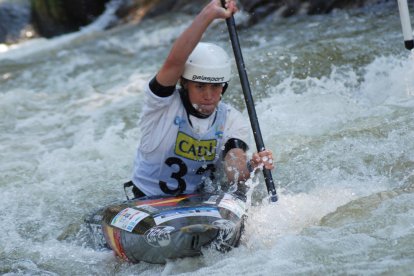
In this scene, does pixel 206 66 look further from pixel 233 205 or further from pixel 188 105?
pixel 233 205

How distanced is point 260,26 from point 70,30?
15.8 ft

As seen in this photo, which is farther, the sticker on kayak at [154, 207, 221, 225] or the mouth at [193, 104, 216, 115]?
the mouth at [193, 104, 216, 115]

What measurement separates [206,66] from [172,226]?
3.48ft

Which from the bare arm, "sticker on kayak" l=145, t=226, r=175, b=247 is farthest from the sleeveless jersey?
"sticker on kayak" l=145, t=226, r=175, b=247

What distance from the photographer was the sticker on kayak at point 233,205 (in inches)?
177

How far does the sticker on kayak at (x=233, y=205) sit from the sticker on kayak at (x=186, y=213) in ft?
0.33

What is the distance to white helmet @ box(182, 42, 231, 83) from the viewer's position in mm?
4613

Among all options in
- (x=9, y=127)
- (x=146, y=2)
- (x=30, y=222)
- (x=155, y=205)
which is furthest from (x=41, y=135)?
(x=146, y=2)

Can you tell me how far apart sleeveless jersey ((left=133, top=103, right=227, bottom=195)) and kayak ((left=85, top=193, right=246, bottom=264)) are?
211 mm

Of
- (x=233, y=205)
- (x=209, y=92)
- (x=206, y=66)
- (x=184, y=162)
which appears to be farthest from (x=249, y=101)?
(x=233, y=205)

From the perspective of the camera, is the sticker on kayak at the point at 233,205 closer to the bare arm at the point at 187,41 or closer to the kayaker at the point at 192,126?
the kayaker at the point at 192,126

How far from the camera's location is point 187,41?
433cm

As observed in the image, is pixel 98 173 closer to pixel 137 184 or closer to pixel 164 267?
pixel 137 184

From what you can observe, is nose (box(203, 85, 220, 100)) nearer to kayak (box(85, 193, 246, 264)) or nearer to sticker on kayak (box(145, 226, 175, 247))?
kayak (box(85, 193, 246, 264))
